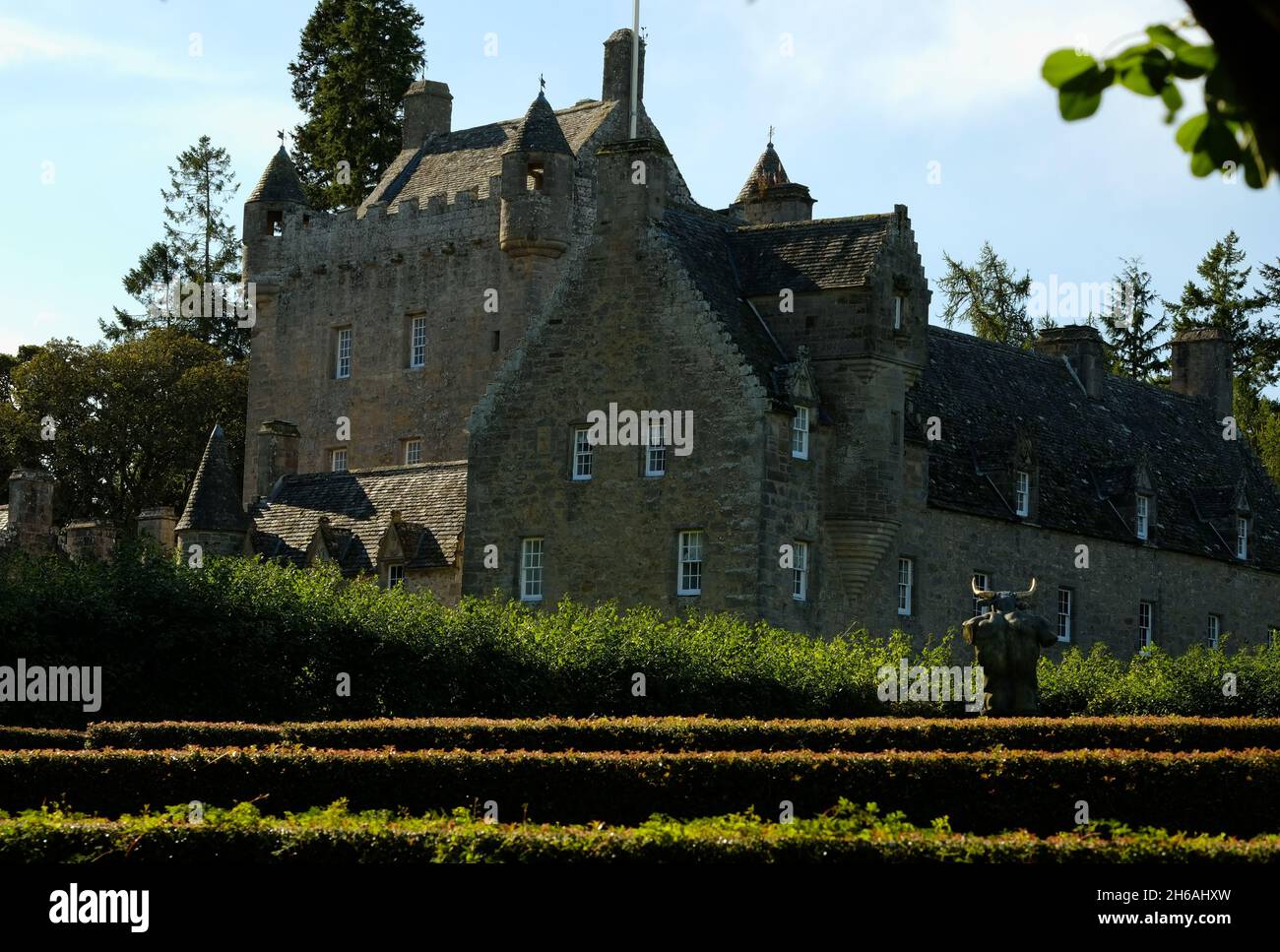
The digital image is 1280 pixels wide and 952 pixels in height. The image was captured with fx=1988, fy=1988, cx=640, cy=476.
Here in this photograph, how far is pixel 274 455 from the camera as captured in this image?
5594cm

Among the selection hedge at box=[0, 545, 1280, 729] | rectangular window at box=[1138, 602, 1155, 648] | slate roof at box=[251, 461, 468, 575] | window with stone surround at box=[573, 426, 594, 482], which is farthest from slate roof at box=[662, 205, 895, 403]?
rectangular window at box=[1138, 602, 1155, 648]

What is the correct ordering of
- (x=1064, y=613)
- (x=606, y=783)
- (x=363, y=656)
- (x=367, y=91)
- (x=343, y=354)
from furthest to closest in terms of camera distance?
1. (x=367, y=91)
2. (x=343, y=354)
3. (x=1064, y=613)
4. (x=363, y=656)
5. (x=606, y=783)

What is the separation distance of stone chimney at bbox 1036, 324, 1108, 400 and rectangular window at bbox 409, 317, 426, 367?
1853 cm

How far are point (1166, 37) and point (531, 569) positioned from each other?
35.7m

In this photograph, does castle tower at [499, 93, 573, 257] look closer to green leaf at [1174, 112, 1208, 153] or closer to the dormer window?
the dormer window

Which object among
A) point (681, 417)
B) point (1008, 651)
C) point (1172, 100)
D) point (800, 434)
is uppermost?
point (681, 417)

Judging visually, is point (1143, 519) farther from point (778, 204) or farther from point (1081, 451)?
point (778, 204)

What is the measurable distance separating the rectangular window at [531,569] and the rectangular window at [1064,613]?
13.3 metres

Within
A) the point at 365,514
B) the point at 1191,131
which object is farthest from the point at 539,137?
the point at 1191,131

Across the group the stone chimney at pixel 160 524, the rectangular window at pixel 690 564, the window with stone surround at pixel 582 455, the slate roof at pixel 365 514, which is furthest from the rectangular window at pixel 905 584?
the stone chimney at pixel 160 524

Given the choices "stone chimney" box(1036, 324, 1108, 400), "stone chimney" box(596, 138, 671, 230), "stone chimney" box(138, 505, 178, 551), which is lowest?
"stone chimney" box(138, 505, 178, 551)

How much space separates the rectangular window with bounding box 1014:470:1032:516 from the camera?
47125mm

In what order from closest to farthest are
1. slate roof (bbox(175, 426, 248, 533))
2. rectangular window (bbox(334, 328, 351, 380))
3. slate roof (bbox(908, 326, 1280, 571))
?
slate roof (bbox(908, 326, 1280, 571))
slate roof (bbox(175, 426, 248, 533))
rectangular window (bbox(334, 328, 351, 380))
